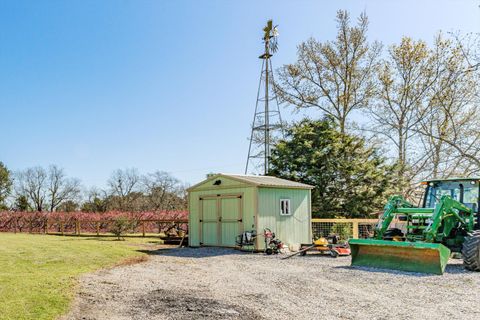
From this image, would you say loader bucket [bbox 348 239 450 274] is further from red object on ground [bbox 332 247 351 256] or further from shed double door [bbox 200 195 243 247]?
shed double door [bbox 200 195 243 247]

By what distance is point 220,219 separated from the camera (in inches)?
583

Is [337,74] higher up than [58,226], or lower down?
higher up

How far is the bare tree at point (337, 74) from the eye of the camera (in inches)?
966

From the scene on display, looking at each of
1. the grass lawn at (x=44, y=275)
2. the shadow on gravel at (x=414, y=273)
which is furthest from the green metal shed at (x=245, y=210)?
the shadow on gravel at (x=414, y=273)

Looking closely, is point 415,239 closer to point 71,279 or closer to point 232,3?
point 71,279

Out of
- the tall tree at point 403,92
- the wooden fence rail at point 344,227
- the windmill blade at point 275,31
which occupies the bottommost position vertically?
the wooden fence rail at point 344,227

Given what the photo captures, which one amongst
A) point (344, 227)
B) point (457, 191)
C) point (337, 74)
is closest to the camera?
point (457, 191)

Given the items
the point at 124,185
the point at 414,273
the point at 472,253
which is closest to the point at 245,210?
the point at 414,273

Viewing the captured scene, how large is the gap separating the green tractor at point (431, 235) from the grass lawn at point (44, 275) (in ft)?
19.9

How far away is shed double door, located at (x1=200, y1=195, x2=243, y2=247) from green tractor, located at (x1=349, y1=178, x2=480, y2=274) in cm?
490

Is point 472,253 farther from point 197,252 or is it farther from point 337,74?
point 337,74

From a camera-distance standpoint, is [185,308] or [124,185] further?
[124,185]

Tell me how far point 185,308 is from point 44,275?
148 inches

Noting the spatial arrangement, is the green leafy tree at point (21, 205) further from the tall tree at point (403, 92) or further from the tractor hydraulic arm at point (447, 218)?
the tractor hydraulic arm at point (447, 218)
